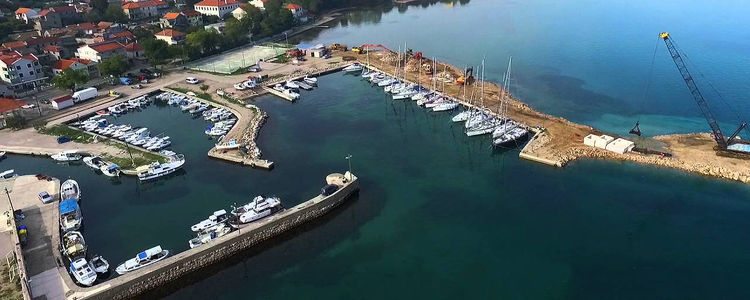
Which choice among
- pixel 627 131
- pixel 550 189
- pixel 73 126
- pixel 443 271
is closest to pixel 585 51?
pixel 627 131

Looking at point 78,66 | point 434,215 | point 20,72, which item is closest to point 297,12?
point 78,66

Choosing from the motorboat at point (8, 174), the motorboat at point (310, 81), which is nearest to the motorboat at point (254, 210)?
the motorboat at point (8, 174)

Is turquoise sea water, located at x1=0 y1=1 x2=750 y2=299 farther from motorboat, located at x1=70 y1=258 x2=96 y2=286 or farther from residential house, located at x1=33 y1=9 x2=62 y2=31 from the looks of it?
residential house, located at x1=33 y1=9 x2=62 y2=31

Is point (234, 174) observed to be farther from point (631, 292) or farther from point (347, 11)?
point (347, 11)

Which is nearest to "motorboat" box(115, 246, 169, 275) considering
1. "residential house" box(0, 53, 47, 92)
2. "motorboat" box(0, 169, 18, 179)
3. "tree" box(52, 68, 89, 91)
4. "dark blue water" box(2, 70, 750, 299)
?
"dark blue water" box(2, 70, 750, 299)

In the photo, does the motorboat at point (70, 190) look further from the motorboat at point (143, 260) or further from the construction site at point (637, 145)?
the construction site at point (637, 145)
